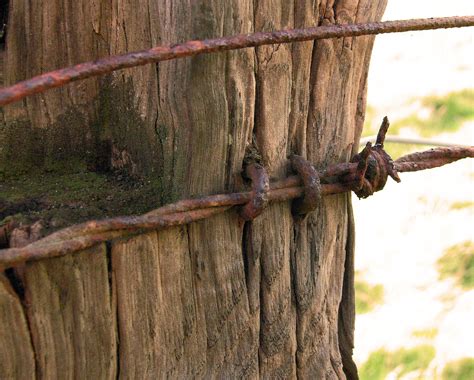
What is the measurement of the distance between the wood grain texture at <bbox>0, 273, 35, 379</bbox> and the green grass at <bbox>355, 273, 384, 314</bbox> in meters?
2.66

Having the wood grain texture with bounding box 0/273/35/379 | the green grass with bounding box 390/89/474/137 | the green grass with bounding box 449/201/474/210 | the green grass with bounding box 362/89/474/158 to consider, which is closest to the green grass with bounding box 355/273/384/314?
the green grass with bounding box 449/201/474/210

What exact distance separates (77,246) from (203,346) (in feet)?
1.30

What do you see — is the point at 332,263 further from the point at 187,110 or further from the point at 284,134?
the point at 187,110

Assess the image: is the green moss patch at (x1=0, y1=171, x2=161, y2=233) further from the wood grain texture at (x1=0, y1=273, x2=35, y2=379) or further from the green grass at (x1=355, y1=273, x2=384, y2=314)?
the green grass at (x1=355, y1=273, x2=384, y2=314)

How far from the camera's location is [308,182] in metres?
1.54

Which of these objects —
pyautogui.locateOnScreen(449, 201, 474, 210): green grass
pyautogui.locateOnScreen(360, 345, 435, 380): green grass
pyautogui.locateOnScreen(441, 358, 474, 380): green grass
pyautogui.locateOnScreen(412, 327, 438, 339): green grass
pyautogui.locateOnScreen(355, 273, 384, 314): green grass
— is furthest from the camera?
pyautogui.locateOnScreen(449, 201, 474, 210): green grass

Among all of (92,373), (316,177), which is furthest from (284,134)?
(92,373)

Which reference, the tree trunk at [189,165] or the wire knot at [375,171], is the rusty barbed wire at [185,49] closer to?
the tree trunk at [189,165]

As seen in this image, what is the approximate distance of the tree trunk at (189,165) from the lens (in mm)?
1413

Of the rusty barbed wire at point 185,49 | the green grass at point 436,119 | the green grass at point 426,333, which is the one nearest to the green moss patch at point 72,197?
the rusty barbed wire at point 185,49

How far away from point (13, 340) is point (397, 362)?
8.03ft

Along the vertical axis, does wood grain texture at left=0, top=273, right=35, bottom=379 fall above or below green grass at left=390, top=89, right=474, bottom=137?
below

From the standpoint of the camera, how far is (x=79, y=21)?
1.64 m

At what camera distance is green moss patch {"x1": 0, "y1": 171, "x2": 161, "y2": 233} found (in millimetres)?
1467
